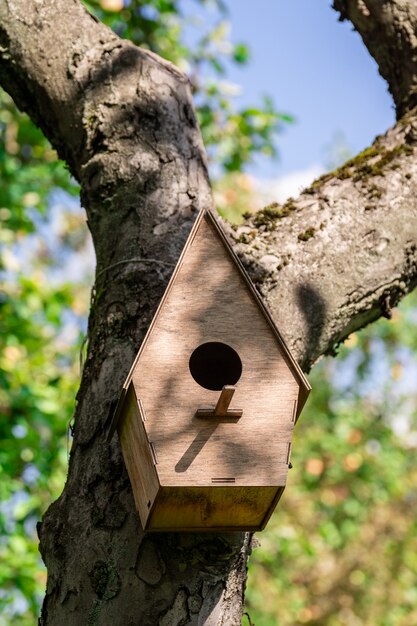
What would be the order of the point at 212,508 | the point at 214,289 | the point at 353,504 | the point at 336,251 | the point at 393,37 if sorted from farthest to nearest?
the point at 353,504, the point at 393,37, the point at 336,251, the point at 214,289, the point at 212,508

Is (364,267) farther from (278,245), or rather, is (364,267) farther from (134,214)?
(134,214)

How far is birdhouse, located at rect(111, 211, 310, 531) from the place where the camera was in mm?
1745

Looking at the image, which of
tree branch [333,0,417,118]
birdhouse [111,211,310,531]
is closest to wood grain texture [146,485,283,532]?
birdhouse [111,211,310,531]

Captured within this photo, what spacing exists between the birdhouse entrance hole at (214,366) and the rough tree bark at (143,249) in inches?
6.8

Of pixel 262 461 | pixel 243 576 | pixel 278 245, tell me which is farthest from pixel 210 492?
pixel 278 245

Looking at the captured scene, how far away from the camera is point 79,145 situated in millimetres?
2525

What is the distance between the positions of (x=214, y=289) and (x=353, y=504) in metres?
7.99

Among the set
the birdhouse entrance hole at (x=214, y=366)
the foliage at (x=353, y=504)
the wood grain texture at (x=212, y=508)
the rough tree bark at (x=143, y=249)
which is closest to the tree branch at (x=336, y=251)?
the rough tree bark at (x=143, y=249)

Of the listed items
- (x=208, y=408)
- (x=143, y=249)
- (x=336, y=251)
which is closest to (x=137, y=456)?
(x=208, y=408)

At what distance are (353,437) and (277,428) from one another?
329 inches

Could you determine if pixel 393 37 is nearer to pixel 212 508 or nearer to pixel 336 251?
pixel 336 251

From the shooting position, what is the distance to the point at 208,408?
1.80 meters

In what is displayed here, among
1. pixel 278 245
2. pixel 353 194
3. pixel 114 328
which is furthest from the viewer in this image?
pixel 353 194

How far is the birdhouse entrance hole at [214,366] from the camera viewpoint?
211cm
